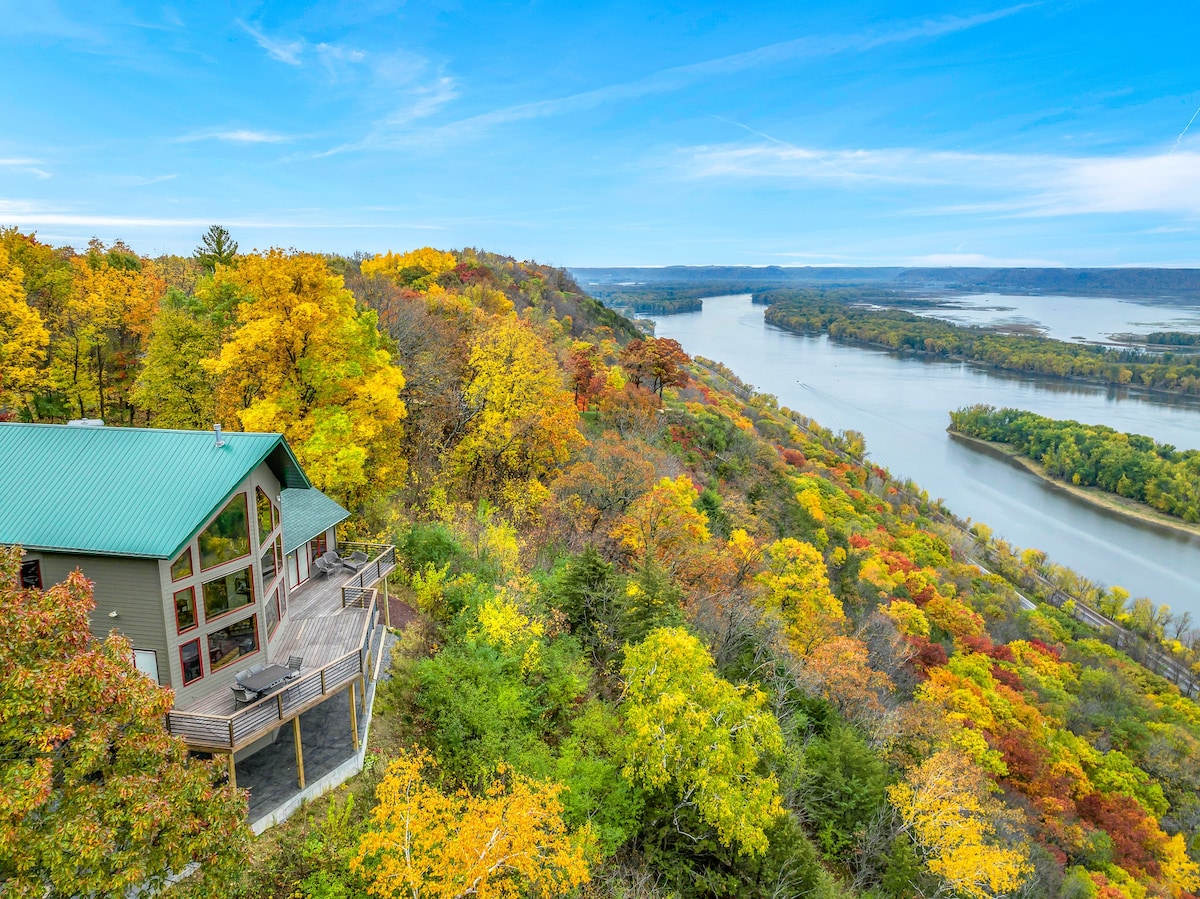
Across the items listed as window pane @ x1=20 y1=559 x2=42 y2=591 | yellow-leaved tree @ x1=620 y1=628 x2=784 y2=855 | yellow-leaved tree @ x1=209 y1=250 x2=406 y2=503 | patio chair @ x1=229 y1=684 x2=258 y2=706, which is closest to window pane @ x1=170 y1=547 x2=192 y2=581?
patio chair @ x1=229 y1=684 x2=258 y2=706

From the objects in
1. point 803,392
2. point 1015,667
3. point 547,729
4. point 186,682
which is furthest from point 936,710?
point 803,392

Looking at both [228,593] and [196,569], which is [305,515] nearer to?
[228,593]

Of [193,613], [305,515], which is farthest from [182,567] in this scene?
[305,515]

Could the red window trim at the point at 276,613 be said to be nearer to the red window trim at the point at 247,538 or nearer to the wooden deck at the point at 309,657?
the wooden deck at the point at 309,657

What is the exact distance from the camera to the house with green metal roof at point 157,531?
40.8 feet

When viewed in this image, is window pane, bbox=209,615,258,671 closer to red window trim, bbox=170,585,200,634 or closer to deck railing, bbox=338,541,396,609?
red window trim, bbox=170,585,200,634

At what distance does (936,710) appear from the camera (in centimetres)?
2997

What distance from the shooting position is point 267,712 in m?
12.9

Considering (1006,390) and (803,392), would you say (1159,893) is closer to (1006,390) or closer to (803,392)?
(803,392)

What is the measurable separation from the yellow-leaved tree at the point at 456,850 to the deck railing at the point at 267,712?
9.86 feet

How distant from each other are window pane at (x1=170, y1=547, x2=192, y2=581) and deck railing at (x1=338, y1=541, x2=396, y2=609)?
5.33m

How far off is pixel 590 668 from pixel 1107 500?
104685 mm

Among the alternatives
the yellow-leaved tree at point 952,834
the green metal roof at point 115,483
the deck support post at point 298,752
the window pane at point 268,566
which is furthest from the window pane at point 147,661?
the yellow-leaved tree at point 952,834

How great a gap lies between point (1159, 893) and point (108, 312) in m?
56.9
